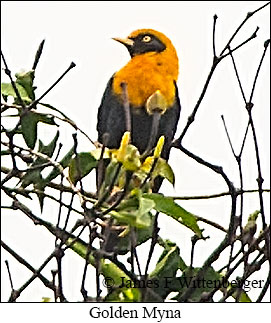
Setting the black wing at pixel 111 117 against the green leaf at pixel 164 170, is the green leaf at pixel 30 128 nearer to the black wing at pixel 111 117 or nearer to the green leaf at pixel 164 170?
the green leaf at pixel 164 170

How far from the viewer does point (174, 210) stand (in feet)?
4.95

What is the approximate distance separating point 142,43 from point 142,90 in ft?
1.00

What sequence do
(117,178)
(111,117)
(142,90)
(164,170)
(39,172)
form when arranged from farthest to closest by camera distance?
(111,117) < (142,90) < (39,172) < (164,170) < (117,178)

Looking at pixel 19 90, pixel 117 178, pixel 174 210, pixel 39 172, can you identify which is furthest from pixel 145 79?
pixel 117 178

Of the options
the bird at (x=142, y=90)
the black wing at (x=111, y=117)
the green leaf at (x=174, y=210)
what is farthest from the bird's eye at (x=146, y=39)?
the green leaf at (x=174, y=210)

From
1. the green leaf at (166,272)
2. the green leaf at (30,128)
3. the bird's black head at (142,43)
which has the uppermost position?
the bird's black head at (142,43)

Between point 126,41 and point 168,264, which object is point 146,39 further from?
point 168,264

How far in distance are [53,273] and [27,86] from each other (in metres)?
0.46

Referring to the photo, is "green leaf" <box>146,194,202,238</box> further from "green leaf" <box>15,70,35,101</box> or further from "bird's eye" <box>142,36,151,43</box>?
"bird's eye" <box>142,36,151,43</box>

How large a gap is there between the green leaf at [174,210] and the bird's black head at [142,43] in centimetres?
156

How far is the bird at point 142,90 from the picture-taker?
2.85m

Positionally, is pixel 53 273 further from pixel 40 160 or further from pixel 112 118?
pixel 112 118

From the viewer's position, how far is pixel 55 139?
175cm

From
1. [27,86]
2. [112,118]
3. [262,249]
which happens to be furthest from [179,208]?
[112,118]
